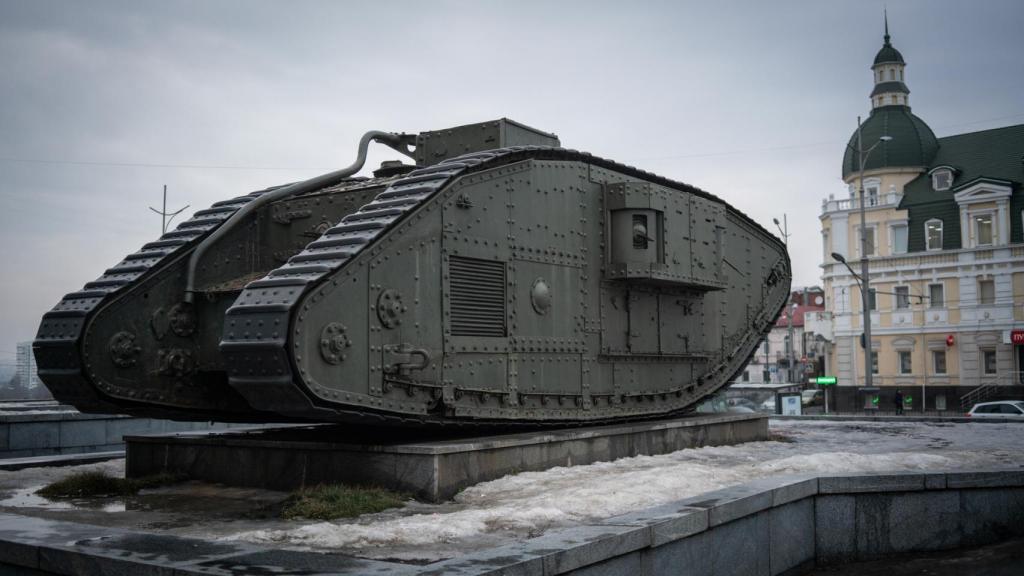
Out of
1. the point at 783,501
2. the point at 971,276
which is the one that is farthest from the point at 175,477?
the point at 971,276

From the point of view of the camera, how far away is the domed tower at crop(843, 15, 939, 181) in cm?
5266

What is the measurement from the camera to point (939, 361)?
50.2m

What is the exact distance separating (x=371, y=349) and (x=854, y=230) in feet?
154

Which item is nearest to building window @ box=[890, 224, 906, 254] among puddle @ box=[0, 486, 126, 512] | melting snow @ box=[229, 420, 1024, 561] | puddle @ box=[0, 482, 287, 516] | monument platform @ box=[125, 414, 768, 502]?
melting snow @ box=[229, 420, 1024, 561]

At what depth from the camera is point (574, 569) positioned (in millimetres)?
6191

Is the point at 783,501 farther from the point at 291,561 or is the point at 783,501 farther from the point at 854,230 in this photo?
the point at 854,230

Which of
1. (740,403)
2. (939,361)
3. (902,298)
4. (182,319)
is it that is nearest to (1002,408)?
(740,403)

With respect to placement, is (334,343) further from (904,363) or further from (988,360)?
(904,363)

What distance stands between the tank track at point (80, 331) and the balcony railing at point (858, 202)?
45519 millimetres

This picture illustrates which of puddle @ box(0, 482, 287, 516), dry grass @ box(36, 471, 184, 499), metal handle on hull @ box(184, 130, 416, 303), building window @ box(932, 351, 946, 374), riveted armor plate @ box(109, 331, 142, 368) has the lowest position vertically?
puddle @ box(0, 482, 287, 516)

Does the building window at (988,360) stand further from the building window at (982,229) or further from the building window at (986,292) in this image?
the building window at (982,229)

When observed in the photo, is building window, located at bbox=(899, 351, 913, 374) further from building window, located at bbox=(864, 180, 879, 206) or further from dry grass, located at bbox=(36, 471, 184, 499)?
dry grass, located at bbox=(36, 471, 184, 499)

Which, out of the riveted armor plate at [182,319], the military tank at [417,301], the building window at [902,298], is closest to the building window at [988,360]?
the building window at [902,298]

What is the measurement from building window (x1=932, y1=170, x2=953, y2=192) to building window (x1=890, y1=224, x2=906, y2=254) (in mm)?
2612
